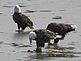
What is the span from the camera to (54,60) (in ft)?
48.2

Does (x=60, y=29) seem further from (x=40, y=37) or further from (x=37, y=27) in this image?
(x=37, y=27)

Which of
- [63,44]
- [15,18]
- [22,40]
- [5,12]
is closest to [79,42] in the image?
[63,44]

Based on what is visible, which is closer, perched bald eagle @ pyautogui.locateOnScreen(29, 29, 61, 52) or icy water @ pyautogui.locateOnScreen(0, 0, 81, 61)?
icy water @ pyautogui.locateOnScreen(0, 0, 81, 61)

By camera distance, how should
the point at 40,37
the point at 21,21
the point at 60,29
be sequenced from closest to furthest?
the point at 40,37, the point at 60,29, the point at 21,21

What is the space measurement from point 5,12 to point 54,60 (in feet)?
32.3

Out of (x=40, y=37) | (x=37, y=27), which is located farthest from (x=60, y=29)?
(x=37, y=27)

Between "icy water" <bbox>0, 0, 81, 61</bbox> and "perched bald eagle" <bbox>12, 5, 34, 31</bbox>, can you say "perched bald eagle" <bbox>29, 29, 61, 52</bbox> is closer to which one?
"icy water" <bbox>0, 0, 81, 61</bbox>

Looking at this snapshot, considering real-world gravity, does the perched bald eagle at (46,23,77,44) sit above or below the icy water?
above

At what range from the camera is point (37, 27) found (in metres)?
20.2

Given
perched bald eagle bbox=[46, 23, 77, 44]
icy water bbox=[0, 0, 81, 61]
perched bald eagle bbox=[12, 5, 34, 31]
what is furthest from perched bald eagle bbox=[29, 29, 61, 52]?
perched bald eagle bbox=[12, 5, 34, 31]

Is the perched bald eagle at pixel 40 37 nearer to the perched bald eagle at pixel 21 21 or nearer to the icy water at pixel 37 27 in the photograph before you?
the icy water at pixel 37 27

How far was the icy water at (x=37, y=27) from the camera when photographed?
50.0ft

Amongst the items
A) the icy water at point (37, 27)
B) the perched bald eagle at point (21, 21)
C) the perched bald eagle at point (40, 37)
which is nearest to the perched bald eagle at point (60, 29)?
the icy water at point (37, 27)

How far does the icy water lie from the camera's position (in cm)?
1525
